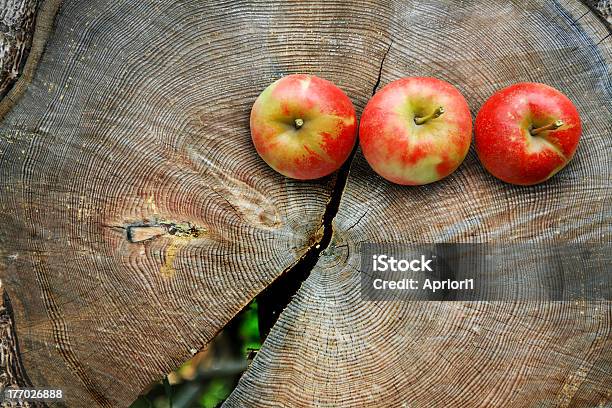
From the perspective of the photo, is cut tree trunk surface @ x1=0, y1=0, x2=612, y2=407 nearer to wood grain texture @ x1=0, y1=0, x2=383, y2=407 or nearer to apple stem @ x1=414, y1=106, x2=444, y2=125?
wood grain texture @ x1=0, y1=0, x2=383, y2=407

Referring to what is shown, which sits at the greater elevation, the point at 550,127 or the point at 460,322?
the point at 550,127

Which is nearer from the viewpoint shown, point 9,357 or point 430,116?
point 430,116

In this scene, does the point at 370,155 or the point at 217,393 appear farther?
the point at 217,393

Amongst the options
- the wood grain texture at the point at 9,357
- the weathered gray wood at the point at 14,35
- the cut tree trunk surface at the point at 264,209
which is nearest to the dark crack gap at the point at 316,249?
the cut tree trunk surface at the point at 264,209

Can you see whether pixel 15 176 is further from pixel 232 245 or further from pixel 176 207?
pixel 232 245

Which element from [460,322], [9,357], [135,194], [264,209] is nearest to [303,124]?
[264,209]

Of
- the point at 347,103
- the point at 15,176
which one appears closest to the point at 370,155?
the point at 347,103

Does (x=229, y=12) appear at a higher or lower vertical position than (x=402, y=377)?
higher

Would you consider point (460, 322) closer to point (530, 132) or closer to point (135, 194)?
point (530, 132)

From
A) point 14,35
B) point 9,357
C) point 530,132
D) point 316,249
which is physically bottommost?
point 9,357
